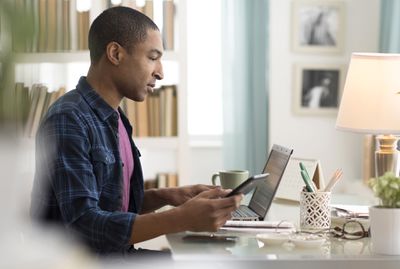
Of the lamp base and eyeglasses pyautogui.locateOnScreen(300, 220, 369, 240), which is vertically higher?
the lamp base

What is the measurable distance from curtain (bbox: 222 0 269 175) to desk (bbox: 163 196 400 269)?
3.03 metres

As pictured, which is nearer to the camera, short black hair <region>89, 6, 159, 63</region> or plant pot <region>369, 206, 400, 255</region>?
plant pot <region>369, 206, 400, 255</region>

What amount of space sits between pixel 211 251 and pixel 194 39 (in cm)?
331

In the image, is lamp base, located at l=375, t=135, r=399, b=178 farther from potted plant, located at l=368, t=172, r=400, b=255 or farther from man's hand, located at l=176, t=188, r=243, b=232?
man's hand, located at l=176, t=188, r=243, b=232

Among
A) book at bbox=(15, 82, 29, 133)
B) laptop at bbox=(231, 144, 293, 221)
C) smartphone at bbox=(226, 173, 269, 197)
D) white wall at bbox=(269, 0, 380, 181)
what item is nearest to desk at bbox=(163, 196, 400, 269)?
smartphone at bbox=(226, 173, 269, 197)

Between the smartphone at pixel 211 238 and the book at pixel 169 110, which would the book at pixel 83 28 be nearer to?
the book at pixel 169 110

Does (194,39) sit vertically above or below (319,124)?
above

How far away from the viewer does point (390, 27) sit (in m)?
4.54

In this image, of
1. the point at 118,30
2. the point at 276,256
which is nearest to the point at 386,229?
the point at 276,256

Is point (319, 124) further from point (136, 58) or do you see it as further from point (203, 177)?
point (136, 58)

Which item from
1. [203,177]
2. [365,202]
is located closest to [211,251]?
[365,202]

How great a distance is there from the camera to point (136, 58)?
1920mm

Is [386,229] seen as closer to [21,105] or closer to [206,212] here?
[206,212]

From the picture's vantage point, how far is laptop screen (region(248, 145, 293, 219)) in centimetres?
182
